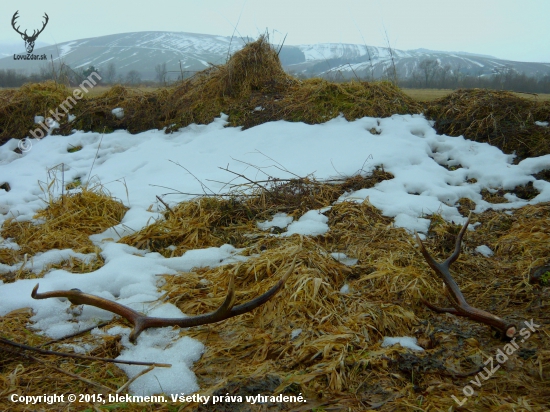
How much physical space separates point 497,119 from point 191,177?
3790 millimetres

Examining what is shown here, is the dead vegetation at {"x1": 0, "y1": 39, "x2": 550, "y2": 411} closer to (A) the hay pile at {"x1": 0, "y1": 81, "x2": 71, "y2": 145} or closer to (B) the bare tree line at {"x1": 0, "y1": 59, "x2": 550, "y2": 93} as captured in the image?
(B) the bare tree line at {"x1": 0, "y1": 59, "x2": 550, "y2": 93}

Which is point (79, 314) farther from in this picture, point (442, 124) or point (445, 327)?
point (442, 124)

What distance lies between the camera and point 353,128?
4.80 metres

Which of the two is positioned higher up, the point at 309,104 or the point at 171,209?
the point at 309,104

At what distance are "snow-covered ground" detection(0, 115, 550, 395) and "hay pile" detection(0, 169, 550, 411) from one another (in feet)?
0.40

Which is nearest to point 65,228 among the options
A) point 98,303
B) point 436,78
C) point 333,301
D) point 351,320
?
point 98,303

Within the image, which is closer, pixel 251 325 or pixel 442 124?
pixel 251 325

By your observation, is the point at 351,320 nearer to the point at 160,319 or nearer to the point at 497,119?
the point at 160,319

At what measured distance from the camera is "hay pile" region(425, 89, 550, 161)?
14.2 feet

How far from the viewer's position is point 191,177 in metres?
4.14

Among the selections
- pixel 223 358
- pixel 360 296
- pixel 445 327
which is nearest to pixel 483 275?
pixel 445 327

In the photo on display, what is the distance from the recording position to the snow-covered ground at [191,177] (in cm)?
217

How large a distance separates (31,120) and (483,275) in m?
6.55

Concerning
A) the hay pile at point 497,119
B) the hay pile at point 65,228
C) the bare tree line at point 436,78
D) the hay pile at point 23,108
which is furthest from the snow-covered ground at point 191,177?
the bare tree line at point 436,78
